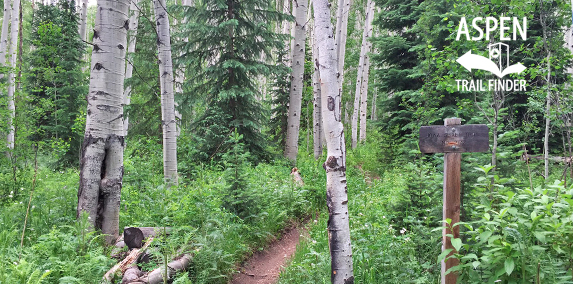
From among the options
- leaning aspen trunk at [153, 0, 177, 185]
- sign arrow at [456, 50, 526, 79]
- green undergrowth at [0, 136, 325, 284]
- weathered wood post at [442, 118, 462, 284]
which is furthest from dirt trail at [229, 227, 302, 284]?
sign arrow at [456, 50, 526, 79]

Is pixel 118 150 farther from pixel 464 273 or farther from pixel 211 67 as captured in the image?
pixel 211 67

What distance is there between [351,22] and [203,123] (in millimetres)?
18601

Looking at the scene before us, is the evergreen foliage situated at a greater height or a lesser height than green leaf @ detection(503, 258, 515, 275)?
greater

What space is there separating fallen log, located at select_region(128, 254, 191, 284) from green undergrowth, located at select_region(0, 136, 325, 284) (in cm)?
11

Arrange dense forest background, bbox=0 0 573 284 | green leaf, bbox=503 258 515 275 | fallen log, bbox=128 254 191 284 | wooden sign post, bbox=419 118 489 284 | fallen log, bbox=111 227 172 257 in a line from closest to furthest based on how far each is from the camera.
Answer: green leaf, bbox=503 258 515 275
dense forest background, bbox=0 0 573 284
wooden sign post, bbox=419 118 489 284
fallen log, bbox=128 254 191 284
fallen log, bbox=111 227 172 257

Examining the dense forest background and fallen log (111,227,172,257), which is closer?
the dense forest background

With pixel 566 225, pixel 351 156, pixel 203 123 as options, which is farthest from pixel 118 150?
pixel 351 156

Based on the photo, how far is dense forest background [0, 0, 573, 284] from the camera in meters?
3.06

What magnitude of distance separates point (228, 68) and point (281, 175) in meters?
4.17

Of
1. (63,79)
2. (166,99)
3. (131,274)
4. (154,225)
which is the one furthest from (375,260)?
(63,79)

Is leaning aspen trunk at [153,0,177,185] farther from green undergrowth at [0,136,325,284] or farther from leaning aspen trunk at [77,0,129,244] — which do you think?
leaning aspen trunk at [77,0,129,244]

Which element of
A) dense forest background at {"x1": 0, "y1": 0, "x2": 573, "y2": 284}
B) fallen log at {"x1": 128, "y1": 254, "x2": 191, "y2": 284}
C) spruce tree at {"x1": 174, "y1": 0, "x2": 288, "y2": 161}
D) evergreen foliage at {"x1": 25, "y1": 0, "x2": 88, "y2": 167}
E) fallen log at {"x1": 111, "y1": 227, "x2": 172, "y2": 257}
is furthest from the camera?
evergreen foliage at {"x1": 25, "y1": 0, "x2": 88, "y2": 167}

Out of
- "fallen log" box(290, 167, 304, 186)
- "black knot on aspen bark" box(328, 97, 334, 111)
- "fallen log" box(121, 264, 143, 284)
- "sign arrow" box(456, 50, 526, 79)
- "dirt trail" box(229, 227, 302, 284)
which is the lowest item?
"dirt trail" box(229, 227, 302, 284)

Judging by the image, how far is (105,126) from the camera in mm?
4320
